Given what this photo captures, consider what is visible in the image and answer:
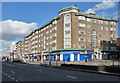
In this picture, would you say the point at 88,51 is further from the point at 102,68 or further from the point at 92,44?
the point at 102,68

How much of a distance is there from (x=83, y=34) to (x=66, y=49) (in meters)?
9.69

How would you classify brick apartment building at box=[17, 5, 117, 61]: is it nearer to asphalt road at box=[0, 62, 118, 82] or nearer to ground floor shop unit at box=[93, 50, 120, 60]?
ground floor shop unit at box=[93, 50, 120, 60]

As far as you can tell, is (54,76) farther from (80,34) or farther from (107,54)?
(107,54)

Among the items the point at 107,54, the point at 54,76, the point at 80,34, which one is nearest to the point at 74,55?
the point at 80,34

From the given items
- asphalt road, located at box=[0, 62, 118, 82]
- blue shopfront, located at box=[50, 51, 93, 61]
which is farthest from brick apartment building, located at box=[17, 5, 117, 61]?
asphalt road, located at box=[0, 62, 118, 82]

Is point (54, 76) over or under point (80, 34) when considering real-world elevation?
under

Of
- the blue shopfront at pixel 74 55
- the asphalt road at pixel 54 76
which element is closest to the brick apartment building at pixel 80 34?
the blue shopfront at pixel 74 55

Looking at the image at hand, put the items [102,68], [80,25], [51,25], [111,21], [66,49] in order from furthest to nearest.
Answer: [51,25] < [111,21] < [80,25] < [66,49] < [102,68]

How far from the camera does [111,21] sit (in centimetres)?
6394

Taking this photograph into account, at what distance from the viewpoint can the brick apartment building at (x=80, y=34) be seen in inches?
2183

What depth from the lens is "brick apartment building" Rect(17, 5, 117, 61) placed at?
55.5 meters

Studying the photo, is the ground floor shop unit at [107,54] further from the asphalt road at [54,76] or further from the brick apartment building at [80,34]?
the asphalt road at [54,76]

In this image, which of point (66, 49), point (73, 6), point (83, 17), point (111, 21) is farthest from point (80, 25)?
point (111, 21)

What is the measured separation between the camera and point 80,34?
57344 millimetres
